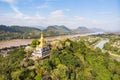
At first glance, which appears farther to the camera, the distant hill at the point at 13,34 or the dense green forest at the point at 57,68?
the distant hill at the point at 13,34

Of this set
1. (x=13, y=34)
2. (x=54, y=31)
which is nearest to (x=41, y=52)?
(x=13, y=34)

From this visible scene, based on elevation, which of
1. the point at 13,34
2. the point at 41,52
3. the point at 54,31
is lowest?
the point at 41,52

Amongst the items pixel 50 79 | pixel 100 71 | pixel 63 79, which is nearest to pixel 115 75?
pixel 100 71

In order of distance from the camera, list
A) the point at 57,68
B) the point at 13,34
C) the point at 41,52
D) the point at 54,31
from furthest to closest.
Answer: the point at 54,31
the point at 13,34
the point at 41,52
the point at 57,68

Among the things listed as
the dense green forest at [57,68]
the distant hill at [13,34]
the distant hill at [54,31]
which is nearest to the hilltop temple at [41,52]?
the dense green forest at [57,68]

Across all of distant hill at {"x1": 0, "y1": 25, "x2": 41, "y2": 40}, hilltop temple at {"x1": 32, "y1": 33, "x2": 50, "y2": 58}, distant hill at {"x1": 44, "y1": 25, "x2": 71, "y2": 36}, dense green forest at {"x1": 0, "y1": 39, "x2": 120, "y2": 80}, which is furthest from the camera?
distant hill at {"x1": 44, "y1": 25, "x2": 71, "y2": 36}

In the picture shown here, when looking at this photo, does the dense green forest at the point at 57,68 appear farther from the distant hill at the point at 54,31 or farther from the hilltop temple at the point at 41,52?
the distant hill at the point at 54,31

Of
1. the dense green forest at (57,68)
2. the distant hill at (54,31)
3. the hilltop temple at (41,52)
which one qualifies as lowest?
the dense green forest at (57,68)

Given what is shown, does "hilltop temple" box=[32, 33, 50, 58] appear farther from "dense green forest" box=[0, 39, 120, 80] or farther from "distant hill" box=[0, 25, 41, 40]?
"distant hill" box=[0, 25, 41, 40]

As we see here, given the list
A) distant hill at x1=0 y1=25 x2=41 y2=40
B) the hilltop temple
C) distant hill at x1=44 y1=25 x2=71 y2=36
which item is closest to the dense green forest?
the hilltop temple

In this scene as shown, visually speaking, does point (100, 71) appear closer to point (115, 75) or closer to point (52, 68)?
point (115, 75)

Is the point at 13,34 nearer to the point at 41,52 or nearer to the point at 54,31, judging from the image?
the point at 54,31
